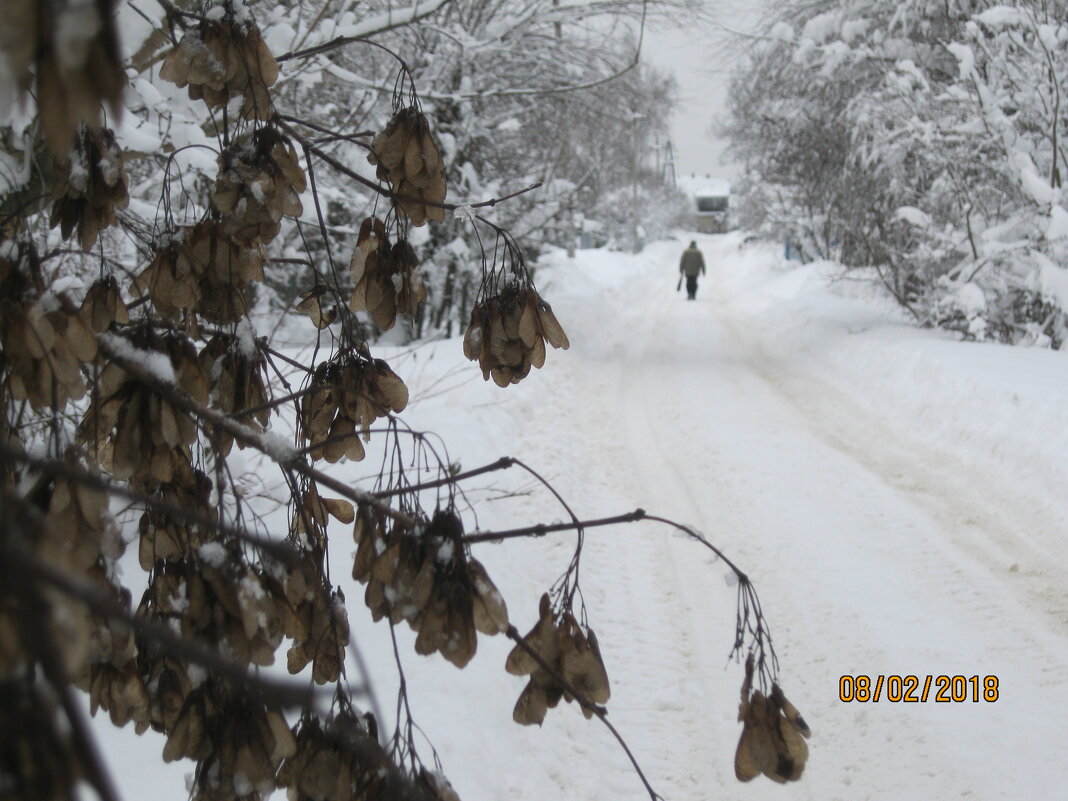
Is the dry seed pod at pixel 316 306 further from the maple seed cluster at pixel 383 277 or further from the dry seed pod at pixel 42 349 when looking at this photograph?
the dry seed pod at pixel 42 349

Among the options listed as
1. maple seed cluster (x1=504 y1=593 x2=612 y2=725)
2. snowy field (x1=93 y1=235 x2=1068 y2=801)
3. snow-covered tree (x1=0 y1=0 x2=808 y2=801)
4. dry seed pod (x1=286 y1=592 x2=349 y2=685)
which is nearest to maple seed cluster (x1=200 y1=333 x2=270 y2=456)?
snow-covered tree (x1=0 y1=0 x2=808 y2=801)

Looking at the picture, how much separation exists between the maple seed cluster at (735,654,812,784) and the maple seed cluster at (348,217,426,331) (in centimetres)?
85

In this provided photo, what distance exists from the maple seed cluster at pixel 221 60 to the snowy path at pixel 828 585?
11.6 feet

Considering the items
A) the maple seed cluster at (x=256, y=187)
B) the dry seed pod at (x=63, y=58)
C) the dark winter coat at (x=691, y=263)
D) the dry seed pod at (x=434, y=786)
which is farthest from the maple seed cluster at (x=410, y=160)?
the dark winter coat at (x=691, y=263)

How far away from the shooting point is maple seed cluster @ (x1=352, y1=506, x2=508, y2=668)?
1220 millimetres

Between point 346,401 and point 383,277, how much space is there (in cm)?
27

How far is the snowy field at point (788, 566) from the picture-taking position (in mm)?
3943

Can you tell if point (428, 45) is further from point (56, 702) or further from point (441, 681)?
point (56, 702)

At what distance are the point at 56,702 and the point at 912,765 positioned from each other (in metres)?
4.21

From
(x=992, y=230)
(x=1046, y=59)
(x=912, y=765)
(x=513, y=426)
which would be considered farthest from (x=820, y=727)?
(x=1046, y=59)

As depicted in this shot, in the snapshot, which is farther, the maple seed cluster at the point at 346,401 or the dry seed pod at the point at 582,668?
the maple seed cluster at the point at 346,401

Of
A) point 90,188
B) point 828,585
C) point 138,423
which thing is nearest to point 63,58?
point 138,423

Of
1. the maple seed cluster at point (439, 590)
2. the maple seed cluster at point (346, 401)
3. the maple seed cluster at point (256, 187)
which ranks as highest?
the maple seed cluster at point (256, 187)

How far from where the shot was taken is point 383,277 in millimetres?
1569
